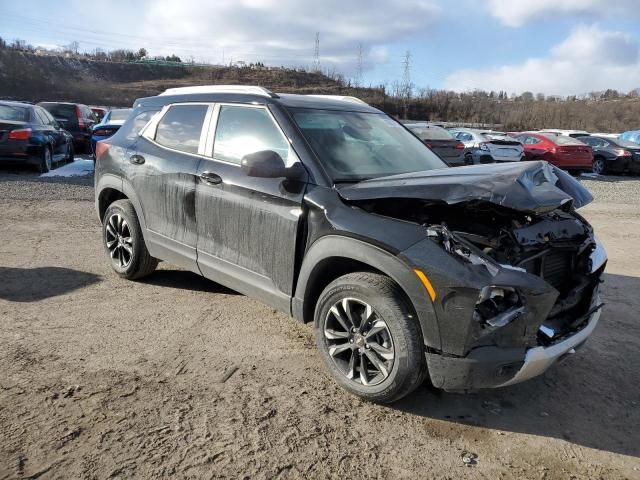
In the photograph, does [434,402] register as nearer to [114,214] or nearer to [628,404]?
[628,404]

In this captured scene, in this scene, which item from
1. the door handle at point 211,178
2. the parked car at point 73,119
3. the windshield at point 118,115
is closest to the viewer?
the door handle at point 211,178

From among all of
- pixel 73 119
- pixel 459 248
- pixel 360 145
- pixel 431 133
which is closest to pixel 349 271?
pixel 459 248

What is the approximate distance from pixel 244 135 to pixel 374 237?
5.23ft

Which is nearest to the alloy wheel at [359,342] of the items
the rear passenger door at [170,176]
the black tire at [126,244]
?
the rear passenger door at [170,176]

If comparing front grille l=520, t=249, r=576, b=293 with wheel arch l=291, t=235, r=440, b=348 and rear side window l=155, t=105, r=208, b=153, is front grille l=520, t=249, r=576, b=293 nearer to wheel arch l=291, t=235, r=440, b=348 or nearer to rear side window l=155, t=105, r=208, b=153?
wheel arch l=291, t=235, r=440, b=348

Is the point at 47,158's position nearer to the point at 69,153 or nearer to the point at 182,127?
the point at 69,153

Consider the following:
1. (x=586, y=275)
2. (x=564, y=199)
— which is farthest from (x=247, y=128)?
(x=586, y=275)

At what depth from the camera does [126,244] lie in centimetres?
534

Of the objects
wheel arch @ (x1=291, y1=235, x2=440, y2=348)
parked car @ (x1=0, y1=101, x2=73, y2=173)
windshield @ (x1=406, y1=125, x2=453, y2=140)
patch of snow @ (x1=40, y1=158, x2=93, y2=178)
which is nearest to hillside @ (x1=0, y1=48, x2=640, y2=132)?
windshield @ (x1=406, y1=125, x2=453, y2=140)

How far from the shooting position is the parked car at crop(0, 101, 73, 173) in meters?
11.6

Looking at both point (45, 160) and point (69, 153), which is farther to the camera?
point (69, 153)

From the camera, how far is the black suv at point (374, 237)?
9.36 ft

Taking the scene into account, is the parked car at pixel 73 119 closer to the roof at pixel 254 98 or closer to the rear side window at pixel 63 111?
the rear side window at pixel 63 111

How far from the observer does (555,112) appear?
5862cm
